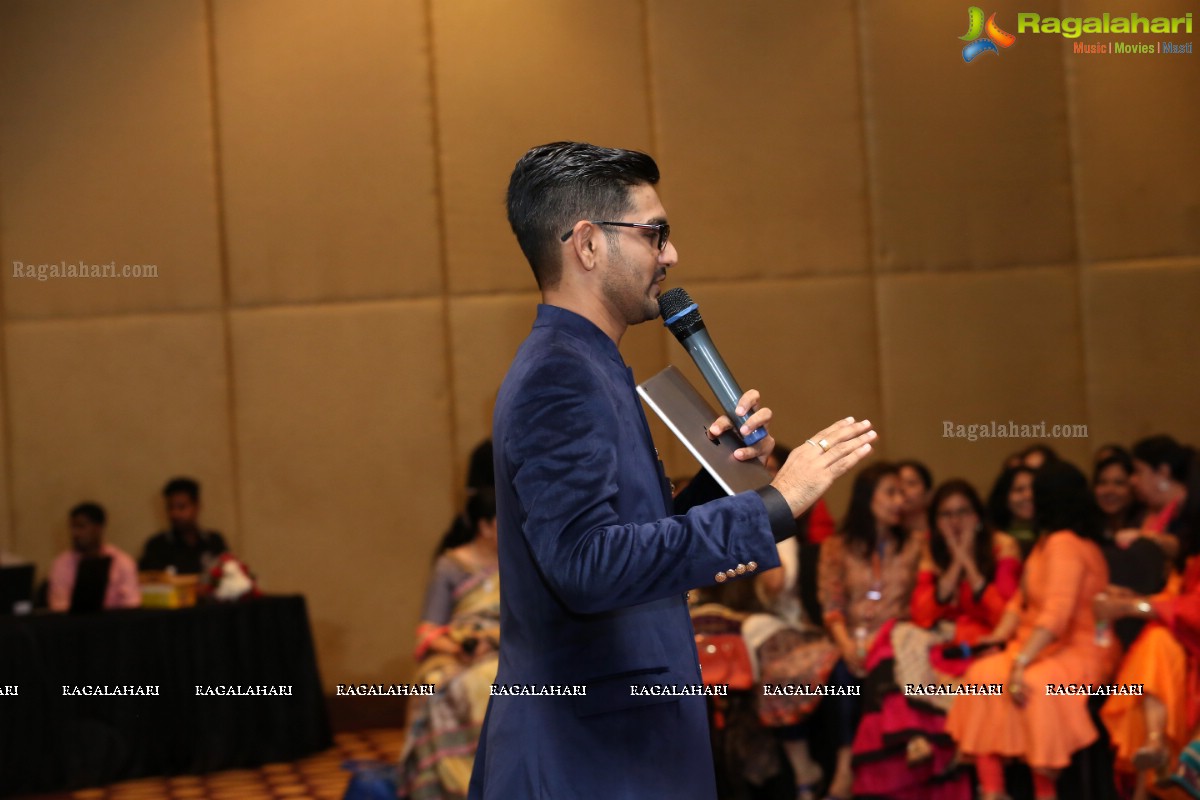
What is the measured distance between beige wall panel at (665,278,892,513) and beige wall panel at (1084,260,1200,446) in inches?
43.5

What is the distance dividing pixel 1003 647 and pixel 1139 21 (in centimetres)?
407

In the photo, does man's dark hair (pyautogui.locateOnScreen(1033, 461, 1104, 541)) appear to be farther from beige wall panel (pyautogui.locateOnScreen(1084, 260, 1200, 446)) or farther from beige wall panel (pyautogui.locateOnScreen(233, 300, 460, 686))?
beige wall panel (pyautogui.locateOnScreen(233, 300, 460, 686))

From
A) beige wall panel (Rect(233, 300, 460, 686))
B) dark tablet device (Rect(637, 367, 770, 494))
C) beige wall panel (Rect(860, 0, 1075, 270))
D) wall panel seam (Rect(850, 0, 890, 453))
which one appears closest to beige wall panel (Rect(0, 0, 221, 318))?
beige wall panel (Rect(233, 300, 460, 686))

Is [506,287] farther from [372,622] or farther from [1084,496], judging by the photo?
[1084,496]

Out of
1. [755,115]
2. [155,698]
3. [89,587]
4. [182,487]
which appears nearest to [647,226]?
[155,698]

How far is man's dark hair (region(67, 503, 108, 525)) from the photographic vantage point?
5.92m

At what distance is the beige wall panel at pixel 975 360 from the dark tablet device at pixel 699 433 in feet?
16.7

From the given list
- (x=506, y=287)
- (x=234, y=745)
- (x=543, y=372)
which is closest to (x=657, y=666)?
(x=543, y=372)

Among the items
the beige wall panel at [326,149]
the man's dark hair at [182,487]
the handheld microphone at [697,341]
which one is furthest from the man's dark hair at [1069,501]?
the man's dark hair at [182,487]

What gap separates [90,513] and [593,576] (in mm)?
5083

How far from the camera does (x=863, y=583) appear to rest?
167 inches

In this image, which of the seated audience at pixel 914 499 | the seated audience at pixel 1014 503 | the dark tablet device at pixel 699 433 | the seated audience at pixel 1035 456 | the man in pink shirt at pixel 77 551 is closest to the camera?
the dark tablet device at pixel 699 433

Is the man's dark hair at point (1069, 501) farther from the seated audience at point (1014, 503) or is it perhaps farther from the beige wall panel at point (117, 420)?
the beige wall panel at point (117, 420)

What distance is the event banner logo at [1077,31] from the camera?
6.52m
